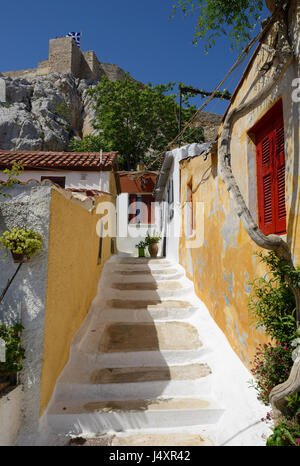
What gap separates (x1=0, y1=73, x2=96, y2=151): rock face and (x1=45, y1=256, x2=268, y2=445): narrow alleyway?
2007 centimetres

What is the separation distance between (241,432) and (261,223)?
245cm

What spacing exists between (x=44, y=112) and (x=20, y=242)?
2519 cm

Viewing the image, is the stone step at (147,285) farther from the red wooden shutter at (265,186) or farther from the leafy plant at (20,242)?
the leafy plant at (20,242)

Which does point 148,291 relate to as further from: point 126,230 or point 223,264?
point 126,230

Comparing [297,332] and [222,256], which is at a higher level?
[222,256]

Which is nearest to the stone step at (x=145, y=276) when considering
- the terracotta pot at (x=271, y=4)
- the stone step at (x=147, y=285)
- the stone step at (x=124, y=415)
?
the stone step at (x=147, y=285)

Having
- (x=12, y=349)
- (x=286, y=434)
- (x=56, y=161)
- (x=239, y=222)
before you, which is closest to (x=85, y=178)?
(x=56, y=161)

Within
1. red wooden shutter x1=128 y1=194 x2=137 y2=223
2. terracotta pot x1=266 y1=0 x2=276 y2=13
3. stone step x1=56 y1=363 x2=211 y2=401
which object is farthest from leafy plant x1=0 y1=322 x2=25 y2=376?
red wooden shutter x1=128 y1=194 x2=137 y2=223

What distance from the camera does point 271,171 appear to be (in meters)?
3.58

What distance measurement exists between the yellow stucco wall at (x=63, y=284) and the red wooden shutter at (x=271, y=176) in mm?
2638

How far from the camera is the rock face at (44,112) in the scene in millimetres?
21656
